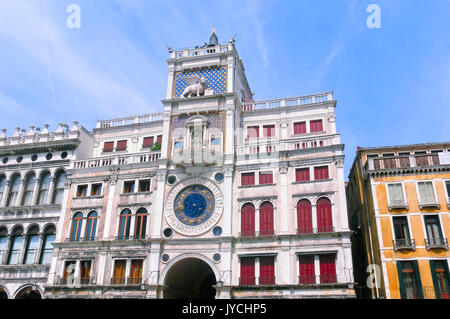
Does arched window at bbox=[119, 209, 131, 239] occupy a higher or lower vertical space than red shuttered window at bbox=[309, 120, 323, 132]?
lower

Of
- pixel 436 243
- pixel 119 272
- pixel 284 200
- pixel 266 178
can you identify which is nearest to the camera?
pixel 436 243

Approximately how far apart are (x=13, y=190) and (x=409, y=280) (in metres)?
40.3

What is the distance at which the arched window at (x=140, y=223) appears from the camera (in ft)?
119

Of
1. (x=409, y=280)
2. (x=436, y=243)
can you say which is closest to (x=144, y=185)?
(x=409, y=280)

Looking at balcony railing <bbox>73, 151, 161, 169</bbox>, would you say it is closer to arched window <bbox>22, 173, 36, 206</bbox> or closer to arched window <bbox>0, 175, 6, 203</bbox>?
arched window <bbox>22, 173, 36, 206</bbox>

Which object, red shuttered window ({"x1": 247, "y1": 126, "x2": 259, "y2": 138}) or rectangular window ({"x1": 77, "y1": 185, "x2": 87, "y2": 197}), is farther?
red shuttered window ({"x1": 247, "y1": 126, "x2": 259, "y2": 138})

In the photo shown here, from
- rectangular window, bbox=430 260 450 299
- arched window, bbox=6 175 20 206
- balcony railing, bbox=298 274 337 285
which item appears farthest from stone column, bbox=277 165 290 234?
arched window, bbox=6 175 20 206

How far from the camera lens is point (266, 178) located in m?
35.5

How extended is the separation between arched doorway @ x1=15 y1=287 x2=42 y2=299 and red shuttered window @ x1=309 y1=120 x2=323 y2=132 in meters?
31.2

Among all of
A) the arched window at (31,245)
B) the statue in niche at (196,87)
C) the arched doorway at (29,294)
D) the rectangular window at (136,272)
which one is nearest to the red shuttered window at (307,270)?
the rectangular window at (136,272)

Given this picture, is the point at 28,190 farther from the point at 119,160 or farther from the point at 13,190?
the point at 119,160

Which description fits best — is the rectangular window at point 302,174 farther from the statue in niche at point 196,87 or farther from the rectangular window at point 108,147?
the rectangular window at point 108,147

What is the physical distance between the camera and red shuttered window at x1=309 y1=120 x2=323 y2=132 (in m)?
39.0

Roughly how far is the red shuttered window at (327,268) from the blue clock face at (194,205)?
10.4 metres
